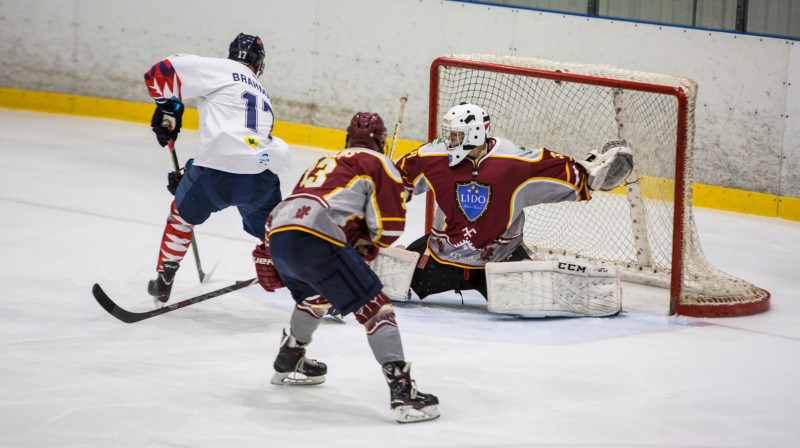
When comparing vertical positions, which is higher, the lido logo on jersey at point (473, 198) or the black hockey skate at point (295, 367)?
the lido logo on jersey at point (473, 198)

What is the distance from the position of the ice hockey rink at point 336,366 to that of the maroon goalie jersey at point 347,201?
2.01 ft

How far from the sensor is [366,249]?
3.56 metres

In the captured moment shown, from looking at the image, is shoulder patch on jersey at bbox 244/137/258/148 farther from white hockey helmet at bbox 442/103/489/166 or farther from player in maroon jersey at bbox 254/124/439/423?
player in maroon jersey at bbox 254/124/439/423

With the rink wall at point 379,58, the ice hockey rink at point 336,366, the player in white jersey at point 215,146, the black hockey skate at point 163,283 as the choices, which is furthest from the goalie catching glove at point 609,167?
the rink wall at point 379,58

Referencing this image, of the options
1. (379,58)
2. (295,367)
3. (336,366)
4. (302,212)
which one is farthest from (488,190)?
(379,58)

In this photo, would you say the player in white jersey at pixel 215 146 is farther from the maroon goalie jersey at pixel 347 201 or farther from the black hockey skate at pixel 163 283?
the maroon goalie jersey at pixel 347 201

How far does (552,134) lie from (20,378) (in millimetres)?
3670

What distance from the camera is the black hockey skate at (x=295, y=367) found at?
3.68 meters

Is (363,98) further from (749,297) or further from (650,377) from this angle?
(650,377)

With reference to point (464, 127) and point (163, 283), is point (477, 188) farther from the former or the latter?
point (163, 283)

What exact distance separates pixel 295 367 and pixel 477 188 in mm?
1400

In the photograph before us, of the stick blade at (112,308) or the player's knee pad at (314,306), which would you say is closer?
the player's knee pad at (314,306)

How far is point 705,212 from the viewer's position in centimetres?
716

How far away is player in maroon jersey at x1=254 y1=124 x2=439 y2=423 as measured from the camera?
3.33 m
